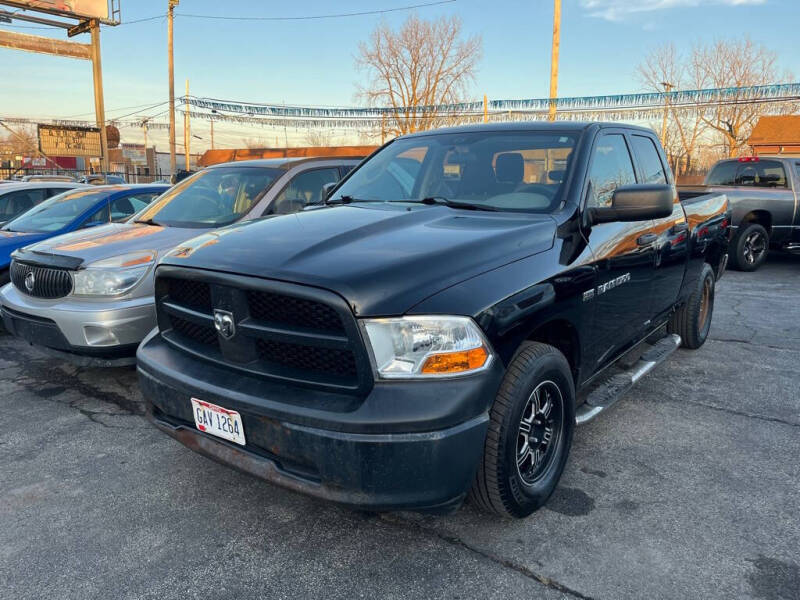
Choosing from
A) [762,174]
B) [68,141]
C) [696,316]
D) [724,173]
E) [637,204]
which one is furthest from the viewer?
[68,141]

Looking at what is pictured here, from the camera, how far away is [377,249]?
7.98 feet

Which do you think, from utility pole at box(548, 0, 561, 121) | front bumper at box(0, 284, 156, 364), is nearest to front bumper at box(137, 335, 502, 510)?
front bumper at box(0, 284, 156, 364)

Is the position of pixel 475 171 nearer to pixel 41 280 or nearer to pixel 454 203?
pixel 454 203

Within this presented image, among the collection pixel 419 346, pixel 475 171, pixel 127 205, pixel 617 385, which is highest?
pixel 475 171

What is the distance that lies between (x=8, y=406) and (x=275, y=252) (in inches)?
118

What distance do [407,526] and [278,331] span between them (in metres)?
1.11

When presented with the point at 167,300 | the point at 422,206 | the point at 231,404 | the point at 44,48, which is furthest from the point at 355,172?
the point at 44,48

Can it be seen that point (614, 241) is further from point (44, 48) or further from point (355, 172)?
point (44, 48)

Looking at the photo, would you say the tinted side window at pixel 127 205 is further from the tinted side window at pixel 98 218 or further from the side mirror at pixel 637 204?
the side mirror at pixel 637 204

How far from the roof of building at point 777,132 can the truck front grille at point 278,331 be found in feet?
48.4

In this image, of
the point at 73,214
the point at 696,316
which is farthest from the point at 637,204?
the point at 73,214

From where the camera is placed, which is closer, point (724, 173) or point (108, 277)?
point (108, 277)

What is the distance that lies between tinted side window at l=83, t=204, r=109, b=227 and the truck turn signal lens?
5.48 metres

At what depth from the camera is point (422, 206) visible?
10.8ft
